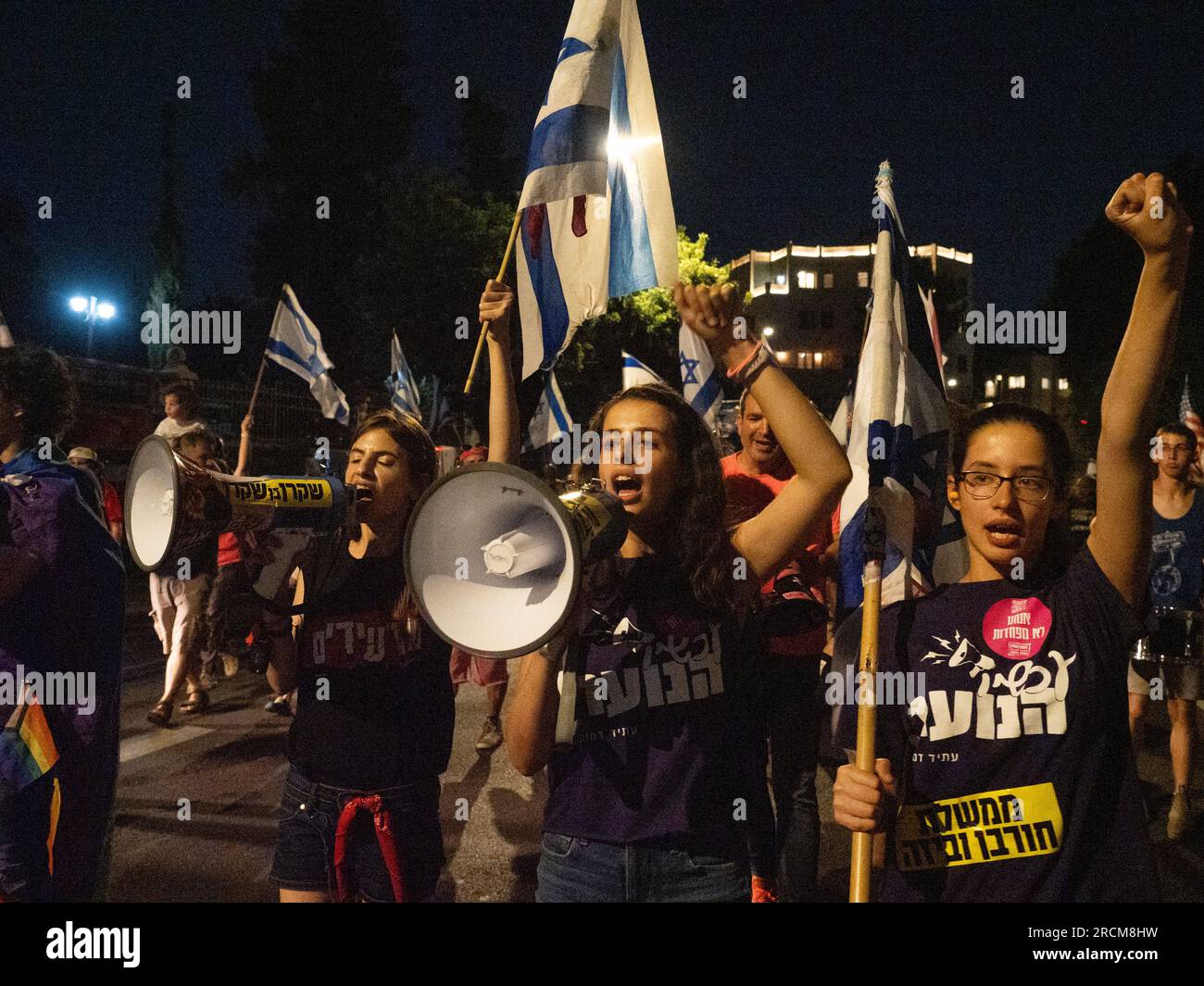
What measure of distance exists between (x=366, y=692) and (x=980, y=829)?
1502 millimetres

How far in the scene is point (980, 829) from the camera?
193 cm

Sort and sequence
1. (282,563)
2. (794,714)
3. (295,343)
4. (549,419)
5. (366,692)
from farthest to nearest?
1. (549,419)
2. (295,343)
3. (794,714)
4. (366,692)
5. (282,563)

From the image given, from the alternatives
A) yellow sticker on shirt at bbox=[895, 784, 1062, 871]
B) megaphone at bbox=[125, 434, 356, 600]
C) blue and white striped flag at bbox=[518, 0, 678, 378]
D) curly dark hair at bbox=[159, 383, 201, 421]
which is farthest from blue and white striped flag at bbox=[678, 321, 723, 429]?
yellow sticker on shirt at bbox=[895, 784, 1062, 871]

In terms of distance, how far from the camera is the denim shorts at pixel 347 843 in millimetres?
2348

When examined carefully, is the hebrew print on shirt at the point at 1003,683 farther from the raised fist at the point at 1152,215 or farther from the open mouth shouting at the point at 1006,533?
the raised fist at the point at 1152,215

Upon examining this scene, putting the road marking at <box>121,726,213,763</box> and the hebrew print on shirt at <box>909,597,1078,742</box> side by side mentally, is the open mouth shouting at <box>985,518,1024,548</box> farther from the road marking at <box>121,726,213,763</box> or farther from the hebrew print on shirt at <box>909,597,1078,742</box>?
the road marking at <box>121,726,213,763</box>

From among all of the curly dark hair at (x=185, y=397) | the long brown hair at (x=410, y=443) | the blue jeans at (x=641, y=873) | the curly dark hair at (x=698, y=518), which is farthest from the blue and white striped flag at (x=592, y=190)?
the curly dark hair at (x=185, y=397)

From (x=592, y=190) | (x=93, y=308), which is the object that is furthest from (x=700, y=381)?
(x=93, y=308)

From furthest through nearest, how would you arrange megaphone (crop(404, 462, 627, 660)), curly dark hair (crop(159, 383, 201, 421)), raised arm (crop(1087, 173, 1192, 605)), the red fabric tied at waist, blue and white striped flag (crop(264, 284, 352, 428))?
blue and white striped flag (crop(264, 284, 352, 428)) < curly dark hair (crop(159, 383, 201, 421)) < the red fabric tied at waist < raised arm (crop(1087, 173, 1192, 605)) < megaphone (crop(404, 462, 627, 660))

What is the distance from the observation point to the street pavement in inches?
156

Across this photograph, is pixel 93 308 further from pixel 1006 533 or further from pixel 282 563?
pixel 1006 533

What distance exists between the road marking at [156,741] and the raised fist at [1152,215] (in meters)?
5.60

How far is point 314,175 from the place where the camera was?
25.6 m
